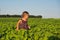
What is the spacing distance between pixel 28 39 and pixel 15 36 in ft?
1.01

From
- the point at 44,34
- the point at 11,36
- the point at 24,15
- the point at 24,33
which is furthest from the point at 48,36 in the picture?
the point at 24,15

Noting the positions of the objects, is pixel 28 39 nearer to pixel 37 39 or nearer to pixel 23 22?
pixel 37 39

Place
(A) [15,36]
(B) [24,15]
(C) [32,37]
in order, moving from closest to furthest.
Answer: (A) [15,36], (C) [32,37], (B) [24,15]

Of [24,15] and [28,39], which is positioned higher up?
[24,15]

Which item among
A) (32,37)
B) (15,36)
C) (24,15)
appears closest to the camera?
(15,36)

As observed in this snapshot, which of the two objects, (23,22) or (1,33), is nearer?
(1,33)

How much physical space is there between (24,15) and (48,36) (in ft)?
4.72

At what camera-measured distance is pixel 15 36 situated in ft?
16.9

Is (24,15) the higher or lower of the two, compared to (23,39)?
higher

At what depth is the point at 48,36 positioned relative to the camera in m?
5.62

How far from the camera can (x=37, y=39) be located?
17.7 ft

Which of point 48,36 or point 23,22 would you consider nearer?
point 48,36

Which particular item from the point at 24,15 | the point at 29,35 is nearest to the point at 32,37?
the point at 29,35

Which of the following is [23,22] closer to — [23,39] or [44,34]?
[44,34]
